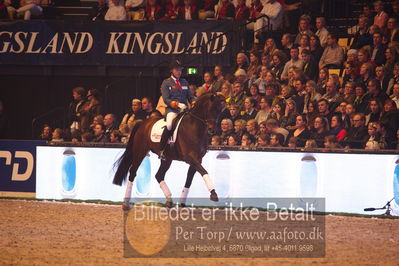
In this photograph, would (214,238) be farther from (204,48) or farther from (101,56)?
(101,56)

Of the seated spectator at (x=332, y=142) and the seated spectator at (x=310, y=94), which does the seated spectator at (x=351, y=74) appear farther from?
the seated spectator at (x=332, y=142)

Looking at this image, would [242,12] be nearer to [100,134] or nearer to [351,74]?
[351,74]

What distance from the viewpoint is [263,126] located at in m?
16.8

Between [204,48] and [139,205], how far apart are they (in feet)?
19.2

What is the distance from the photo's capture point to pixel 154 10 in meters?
22.5

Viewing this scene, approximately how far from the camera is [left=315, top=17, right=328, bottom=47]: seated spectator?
63.5 ft

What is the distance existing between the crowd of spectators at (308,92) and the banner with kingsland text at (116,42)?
0.84 meters

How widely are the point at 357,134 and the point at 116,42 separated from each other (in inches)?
345

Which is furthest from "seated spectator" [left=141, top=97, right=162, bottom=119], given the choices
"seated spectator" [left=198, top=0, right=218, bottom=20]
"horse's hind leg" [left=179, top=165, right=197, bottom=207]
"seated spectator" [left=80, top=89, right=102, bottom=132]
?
"seated spectator" [left=198, top=0, right=218, bottom=20]

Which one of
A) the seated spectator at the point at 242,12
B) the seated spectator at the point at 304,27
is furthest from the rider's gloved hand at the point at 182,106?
the seated spectator at the point at 242,12

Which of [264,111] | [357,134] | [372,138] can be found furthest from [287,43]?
[372,138]

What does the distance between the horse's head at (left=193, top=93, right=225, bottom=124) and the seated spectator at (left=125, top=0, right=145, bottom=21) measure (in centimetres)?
827

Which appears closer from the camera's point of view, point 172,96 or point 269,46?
point 172,96

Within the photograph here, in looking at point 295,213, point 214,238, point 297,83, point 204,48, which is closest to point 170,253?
point 214,238
